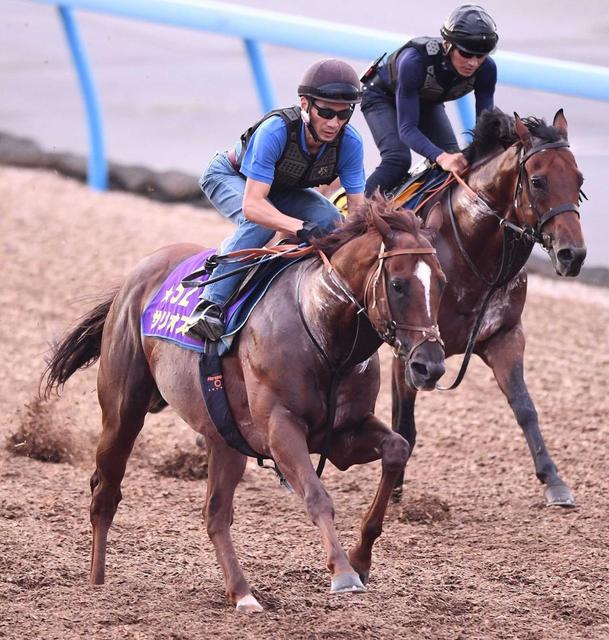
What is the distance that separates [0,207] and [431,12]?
10.6 metres

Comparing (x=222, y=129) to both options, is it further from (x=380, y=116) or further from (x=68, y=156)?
(x=380, y=116)

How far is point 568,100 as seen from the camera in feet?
47.6

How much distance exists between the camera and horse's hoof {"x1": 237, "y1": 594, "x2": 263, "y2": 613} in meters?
5.23

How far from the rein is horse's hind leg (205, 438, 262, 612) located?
0.67 m

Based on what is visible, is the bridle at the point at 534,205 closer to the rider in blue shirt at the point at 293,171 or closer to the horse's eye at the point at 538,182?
the horse's eye at the point at 538,182

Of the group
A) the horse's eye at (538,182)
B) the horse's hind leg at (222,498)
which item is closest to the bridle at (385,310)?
the horse's hind leg at (222,498)

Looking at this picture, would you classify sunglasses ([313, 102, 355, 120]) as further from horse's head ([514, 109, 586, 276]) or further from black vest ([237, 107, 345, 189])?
horse's head ([514, 109, 586, 276])

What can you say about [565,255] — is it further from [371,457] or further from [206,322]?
[206,322]

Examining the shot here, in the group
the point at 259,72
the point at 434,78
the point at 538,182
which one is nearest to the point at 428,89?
the point at 434,78

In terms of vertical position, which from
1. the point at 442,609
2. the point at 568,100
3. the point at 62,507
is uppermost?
the point at 568,100

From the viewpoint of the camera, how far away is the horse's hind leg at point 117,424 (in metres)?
5.91

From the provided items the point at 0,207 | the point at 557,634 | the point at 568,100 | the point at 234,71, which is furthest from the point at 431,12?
the point at 557,634

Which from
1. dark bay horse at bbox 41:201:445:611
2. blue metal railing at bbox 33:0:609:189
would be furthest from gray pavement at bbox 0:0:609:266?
dark bay horse at bbox 41:201:445:611

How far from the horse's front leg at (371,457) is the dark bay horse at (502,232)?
1492 millimetres
